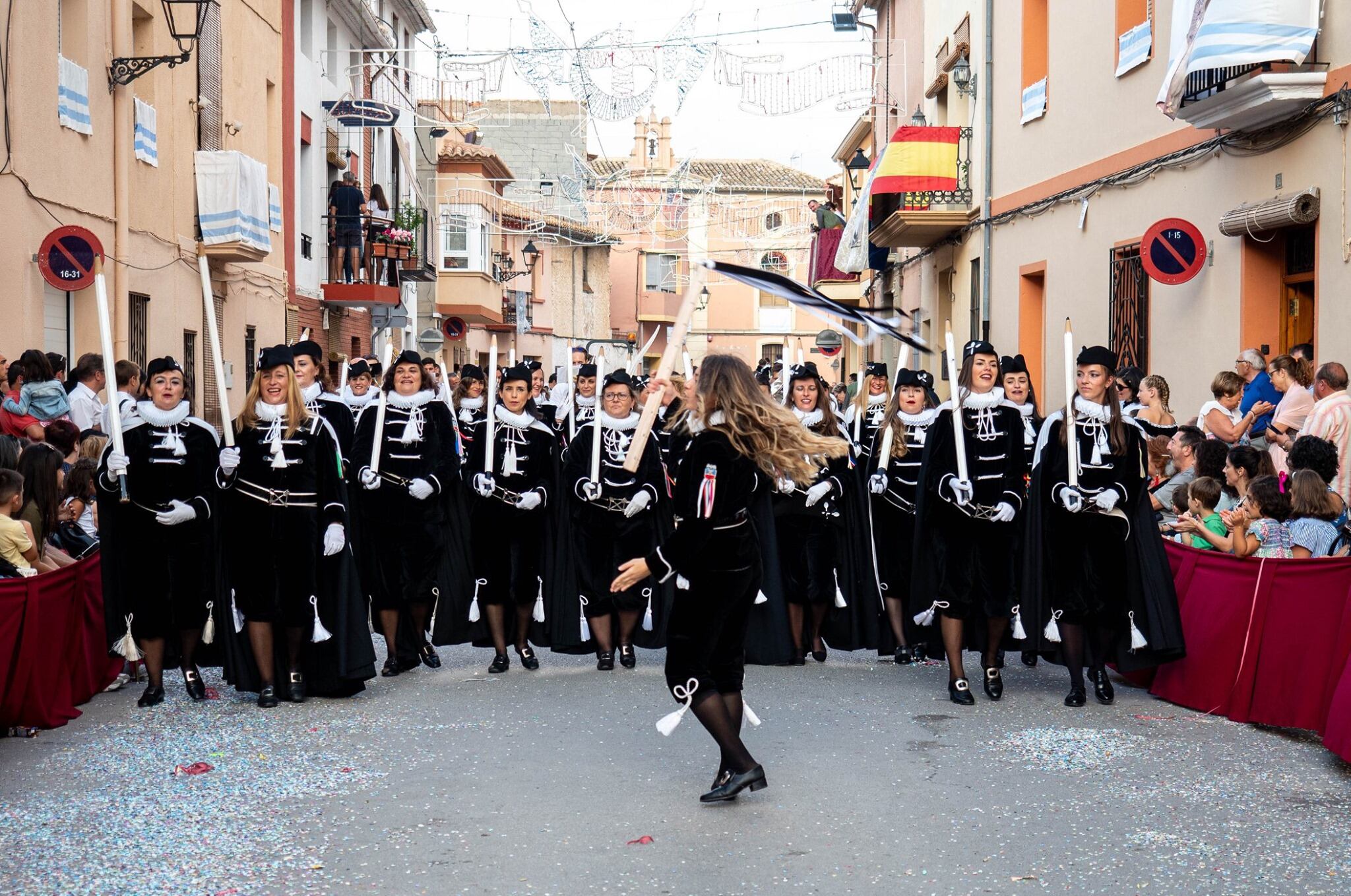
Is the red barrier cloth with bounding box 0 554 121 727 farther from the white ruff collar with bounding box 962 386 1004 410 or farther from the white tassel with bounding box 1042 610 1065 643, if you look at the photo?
the white tassel with bounding box 1042 610 1065 643

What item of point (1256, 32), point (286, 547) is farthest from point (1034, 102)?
point (286, 547)

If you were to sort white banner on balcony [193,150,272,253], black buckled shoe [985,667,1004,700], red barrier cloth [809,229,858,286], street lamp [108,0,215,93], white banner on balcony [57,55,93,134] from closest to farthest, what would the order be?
black buckled shoe [985,667,1004,700] → white banner on balcony [57,55,93,134] → street lamp [108,0,215,93] → white banner on balcony [193,150,272,253] → red barrier cloth [809,229,858,286]

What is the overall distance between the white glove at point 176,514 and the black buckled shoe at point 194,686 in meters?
0.87

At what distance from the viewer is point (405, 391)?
32.6 feet

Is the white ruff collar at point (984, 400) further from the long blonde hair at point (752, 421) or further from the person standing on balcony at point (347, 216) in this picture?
the person standing on balcony at point (347, 216)

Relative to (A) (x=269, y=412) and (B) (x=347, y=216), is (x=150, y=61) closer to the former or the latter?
(A) (x=269, y=412)

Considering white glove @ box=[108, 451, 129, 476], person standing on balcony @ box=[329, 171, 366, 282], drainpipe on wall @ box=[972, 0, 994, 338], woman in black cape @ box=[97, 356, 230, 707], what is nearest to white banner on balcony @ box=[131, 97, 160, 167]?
person standing on balcony @ box=[329, 171, 366, 282]

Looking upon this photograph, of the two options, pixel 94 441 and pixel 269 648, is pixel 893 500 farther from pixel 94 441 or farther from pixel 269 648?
pixel 94 441

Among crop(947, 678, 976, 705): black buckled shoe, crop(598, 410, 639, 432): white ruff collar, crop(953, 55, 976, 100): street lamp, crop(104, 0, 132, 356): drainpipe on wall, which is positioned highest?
crop(953, 55, 976, 100): street lamp

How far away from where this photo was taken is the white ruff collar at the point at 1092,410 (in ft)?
28.3

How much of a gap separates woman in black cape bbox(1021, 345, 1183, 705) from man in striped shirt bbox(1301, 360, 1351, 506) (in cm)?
208

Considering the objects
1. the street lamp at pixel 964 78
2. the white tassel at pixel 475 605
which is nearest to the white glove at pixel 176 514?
the white tassel at pixel 475 605

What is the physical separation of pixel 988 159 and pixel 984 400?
13857 millimetres

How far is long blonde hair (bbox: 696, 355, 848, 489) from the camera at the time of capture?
6.55m
